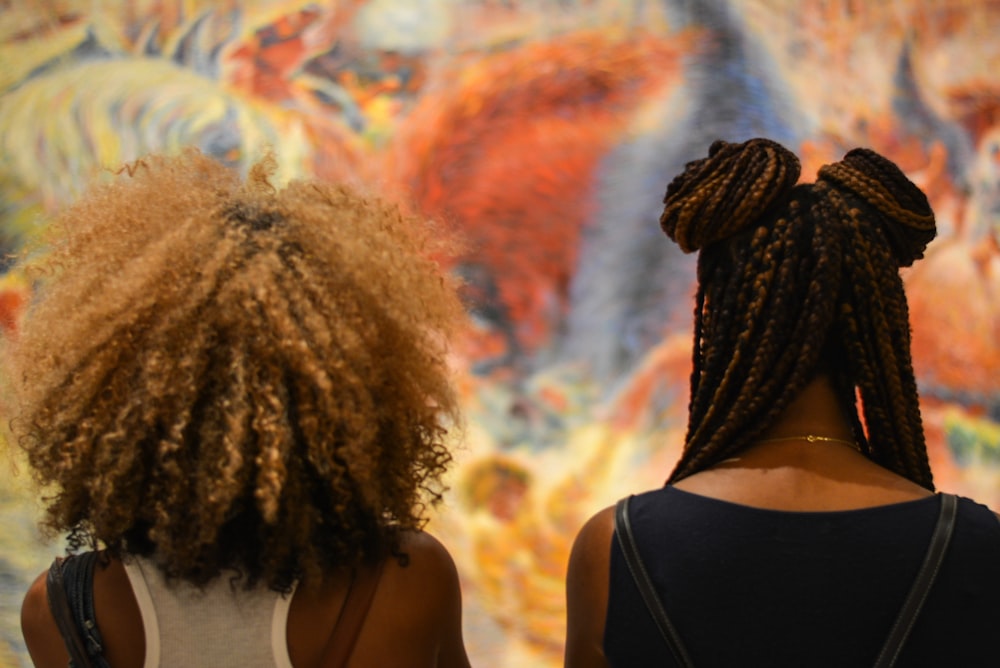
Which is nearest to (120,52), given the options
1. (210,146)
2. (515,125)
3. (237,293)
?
(210,146)

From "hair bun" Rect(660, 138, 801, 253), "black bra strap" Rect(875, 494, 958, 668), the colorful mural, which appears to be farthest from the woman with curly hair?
the colorful mural

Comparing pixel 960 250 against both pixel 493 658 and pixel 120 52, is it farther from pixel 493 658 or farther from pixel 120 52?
pixel 120 52

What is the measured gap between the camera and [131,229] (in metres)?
1.29

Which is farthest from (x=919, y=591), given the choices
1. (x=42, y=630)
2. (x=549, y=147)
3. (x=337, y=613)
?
(x=549, y=147)

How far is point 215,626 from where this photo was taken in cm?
111

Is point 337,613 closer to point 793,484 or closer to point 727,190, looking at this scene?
point 793,484

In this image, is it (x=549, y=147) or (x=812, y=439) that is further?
(x=549, y=147)

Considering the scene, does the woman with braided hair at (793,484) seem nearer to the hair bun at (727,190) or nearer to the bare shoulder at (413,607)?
the hair bun at (727,190)

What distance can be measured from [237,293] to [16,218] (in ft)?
5.89

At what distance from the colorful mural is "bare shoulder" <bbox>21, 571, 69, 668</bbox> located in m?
1.25

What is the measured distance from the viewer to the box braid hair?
1235 mm

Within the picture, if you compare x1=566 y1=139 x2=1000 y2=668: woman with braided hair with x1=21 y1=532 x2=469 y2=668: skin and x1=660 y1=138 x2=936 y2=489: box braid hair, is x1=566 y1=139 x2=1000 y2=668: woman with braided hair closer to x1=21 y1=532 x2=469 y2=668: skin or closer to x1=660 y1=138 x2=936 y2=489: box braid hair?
x1=660 y1=138 x2=936 y2=489: box braid hair

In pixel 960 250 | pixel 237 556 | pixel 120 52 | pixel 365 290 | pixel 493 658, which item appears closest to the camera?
pixel 237 556

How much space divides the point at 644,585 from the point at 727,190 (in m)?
0.51
